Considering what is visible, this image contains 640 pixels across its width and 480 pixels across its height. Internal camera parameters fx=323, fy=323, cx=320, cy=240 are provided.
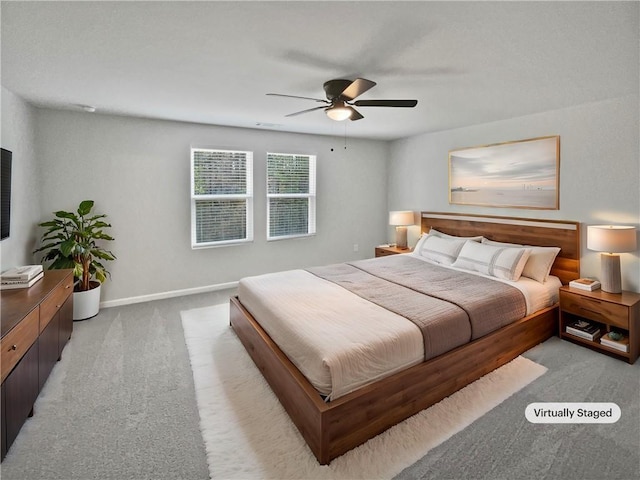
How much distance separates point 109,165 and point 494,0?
4289mm

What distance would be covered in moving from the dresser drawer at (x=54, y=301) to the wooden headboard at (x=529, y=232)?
15.5ft

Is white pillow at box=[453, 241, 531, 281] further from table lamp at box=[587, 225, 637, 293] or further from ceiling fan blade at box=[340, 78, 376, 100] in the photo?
ceiling fan blade at box=[340, 78, 376, 100]

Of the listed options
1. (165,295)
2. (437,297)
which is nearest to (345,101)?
(437,297)

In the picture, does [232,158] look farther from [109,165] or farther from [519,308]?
[519,308]

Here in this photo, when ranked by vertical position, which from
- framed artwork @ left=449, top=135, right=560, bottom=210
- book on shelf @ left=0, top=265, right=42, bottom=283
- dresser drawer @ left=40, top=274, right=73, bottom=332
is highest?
framed artwork @ left=449, top=135, right=560, bottom=210

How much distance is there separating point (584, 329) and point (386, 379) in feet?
7.77

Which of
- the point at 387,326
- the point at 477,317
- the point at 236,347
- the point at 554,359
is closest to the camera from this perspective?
the point at 387,326

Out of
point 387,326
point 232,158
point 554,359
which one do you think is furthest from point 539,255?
point 232,158

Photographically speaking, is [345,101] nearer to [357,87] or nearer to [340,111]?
[340,111]

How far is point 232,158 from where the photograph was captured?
4871mm

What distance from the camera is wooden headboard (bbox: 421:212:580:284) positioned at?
3574 millimetres

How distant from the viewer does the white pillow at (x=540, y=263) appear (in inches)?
136

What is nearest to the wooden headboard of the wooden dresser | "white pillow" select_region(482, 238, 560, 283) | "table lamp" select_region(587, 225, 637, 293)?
"white pillow" select_region(482, 238, 560, 283)

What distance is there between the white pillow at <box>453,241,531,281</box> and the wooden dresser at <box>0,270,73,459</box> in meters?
4.03
